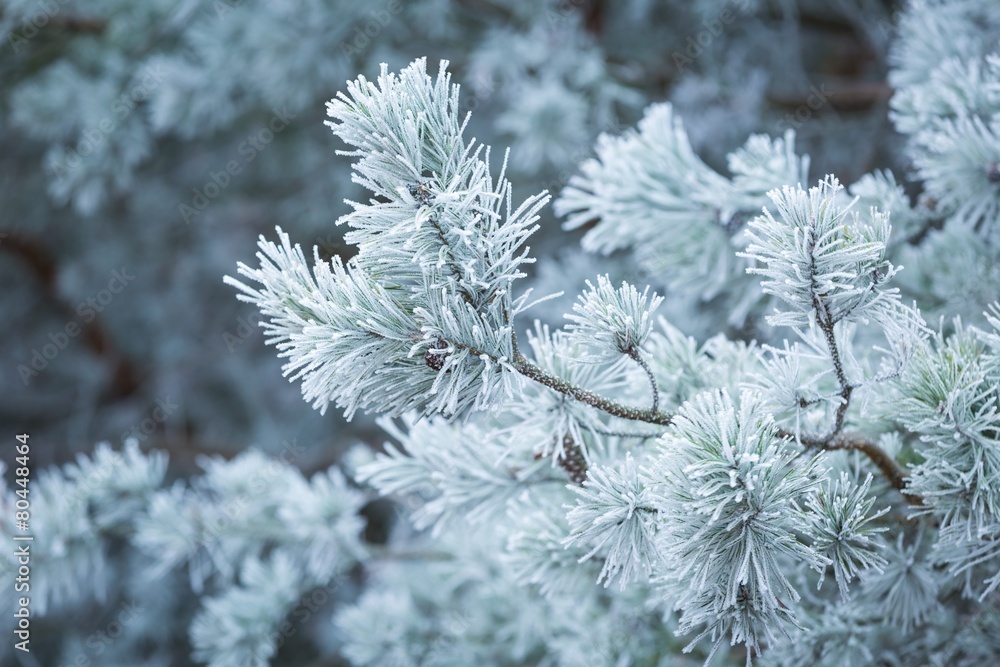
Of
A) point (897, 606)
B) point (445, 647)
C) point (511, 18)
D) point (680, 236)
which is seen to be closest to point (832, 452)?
point (897, 606)

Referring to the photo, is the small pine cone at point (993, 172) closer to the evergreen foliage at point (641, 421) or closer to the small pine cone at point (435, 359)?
the evergreen foliage at point (641, 421)

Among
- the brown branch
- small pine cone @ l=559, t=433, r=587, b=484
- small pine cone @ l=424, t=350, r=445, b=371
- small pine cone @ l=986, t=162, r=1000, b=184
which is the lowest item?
the brown branch

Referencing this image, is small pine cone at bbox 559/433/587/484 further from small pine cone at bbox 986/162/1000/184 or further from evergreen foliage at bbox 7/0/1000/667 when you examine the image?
small pine cone at bbox 986/162/1000/184

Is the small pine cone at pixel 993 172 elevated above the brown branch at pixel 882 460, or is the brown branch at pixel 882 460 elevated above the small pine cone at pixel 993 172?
the small pine cone at pixel 993 172

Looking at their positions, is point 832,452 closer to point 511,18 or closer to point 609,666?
point 609,666

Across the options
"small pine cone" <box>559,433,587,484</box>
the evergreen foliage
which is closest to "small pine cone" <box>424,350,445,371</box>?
the evergreen foliage

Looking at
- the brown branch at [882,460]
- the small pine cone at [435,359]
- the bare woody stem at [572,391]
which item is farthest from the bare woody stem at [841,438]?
the small pine cone at [435,359]

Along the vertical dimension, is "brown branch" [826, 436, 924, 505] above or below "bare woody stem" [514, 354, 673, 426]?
below

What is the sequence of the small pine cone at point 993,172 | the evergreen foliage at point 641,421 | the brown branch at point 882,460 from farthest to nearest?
the small pine cone at point 993,172
the brown branch at point 882,460
the evergreen foliage at point 641,421

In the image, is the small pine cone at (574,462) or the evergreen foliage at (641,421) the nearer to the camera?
the evergreen foliage at (641,421)
